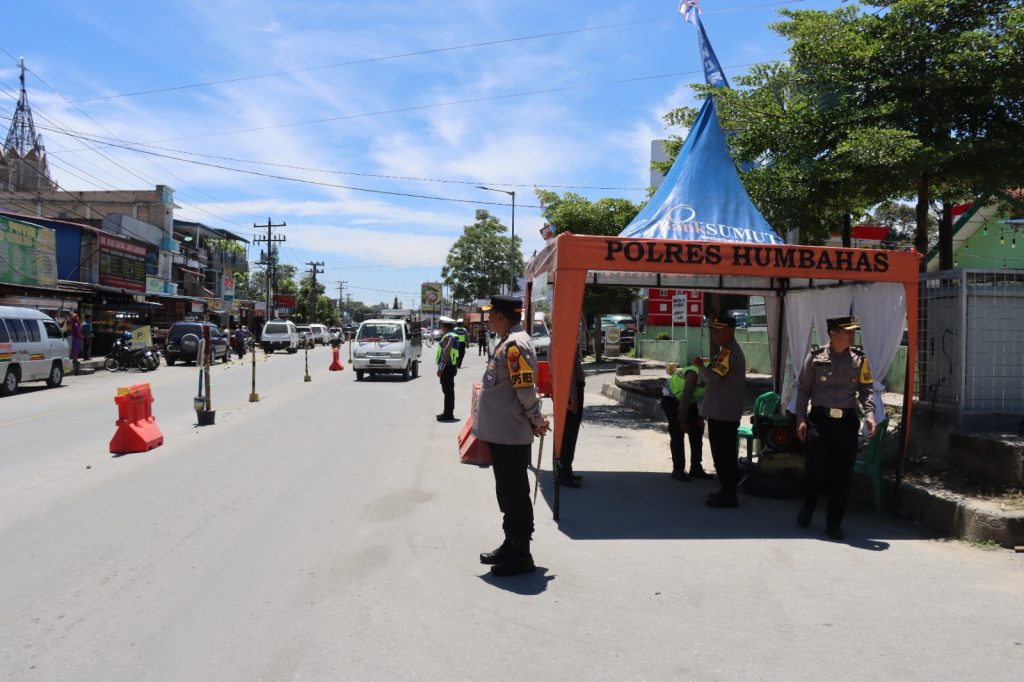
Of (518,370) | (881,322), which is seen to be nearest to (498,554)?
(518,370)

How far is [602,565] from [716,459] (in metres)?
2.36

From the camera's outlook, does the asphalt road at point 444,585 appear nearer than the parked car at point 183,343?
Yes

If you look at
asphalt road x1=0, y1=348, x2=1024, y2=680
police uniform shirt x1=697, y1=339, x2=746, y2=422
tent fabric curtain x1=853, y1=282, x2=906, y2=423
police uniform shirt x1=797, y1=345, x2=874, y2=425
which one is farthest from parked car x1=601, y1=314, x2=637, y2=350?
police uniform shirt x1=797, y1=345, x2=874, y2=425

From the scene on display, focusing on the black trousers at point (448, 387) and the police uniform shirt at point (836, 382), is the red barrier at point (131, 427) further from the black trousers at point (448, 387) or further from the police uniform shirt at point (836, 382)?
the police uniform shirt at point (836, 382)

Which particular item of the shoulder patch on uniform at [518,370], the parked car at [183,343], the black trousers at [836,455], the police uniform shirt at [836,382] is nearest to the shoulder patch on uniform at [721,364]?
the police uniform shirt at [836,382]

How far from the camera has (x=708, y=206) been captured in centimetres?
895

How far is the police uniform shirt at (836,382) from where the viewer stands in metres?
6.00

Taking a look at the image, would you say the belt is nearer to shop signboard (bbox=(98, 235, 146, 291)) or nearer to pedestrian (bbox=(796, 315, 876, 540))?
pedestrian (bbox=(796, 315, 876, 540))

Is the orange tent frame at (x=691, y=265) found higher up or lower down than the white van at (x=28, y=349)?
higher up

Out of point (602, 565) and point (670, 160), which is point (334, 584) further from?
point (670, 160)

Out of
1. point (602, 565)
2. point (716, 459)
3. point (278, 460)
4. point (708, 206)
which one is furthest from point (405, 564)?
point (708, 206)

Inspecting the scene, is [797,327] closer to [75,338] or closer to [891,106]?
[891,106]

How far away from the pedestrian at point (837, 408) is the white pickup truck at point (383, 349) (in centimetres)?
1685

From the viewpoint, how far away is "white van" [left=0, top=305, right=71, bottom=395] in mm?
17156
